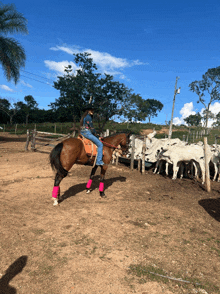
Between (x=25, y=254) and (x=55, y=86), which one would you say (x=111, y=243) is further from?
(x=55, y=86)

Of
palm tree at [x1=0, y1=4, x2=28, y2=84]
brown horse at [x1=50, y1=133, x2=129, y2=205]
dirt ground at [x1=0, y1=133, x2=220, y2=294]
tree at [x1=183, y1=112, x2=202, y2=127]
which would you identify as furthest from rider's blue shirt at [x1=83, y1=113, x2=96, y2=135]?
tree at [x1=183, y1=112, x2=202, y2=127]

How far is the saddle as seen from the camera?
634 cm

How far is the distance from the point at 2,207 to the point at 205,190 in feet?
25.2

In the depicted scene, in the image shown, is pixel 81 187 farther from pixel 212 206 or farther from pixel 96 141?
pixel 212 206

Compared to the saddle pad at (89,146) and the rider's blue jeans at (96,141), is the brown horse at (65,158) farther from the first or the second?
the rider's blue jeans at (96,141)

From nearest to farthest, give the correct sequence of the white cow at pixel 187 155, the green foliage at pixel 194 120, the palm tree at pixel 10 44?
the white cow at pixel 187 155 → the palm tree at pixel 10 44 → the green foliage at pixel 194 120

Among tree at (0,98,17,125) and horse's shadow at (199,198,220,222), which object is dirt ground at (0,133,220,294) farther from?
tree at (0,98,17,125)

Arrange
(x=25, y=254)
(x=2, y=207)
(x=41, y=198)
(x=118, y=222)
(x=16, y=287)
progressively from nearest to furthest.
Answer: (x=16, y=287) < (x=25, y=254) < (x=118, y=222) < (x=2, y=207) < (x=41, y=198)

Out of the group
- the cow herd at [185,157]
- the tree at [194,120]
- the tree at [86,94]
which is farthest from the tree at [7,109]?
the tree at [194,120]

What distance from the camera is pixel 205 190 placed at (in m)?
8.16

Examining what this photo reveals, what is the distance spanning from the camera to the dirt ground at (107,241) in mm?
2902

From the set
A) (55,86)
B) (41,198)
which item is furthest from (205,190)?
(55,86)

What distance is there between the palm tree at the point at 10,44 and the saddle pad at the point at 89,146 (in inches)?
695

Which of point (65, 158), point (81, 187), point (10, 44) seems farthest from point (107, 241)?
point (10, 44)
